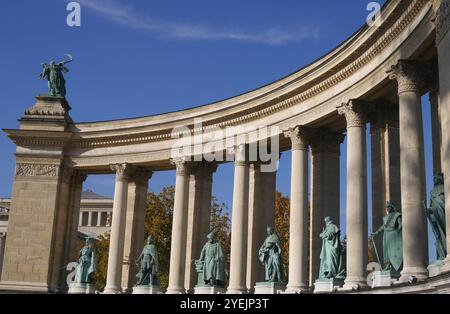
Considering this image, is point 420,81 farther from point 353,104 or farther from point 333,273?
point 333,273

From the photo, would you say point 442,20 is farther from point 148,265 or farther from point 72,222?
point 72,222

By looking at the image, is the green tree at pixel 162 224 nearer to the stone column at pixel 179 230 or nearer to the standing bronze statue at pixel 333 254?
the stone column at pixel 179 230

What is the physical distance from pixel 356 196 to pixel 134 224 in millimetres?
33209

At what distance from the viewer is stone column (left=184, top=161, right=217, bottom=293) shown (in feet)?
229

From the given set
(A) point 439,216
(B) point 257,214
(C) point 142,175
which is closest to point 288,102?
(B) point 257,214

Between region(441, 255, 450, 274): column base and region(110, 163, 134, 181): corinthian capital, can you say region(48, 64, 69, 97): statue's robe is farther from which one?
region(441, 255, 450, 274): column base

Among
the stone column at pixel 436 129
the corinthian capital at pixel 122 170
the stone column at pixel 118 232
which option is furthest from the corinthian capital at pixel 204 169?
the stone column at pixel 436 129

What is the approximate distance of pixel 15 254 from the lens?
228 feet

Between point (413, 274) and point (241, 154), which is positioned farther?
point (241, 154)

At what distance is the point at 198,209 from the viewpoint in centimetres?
7094

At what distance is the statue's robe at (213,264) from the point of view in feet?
199

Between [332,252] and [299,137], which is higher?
[299,137]

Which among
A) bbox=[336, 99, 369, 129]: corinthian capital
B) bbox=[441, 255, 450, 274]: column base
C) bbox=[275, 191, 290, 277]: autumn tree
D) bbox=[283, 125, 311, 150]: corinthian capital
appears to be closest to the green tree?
bbox=[275, 191, 290, 277]: autumn tree
